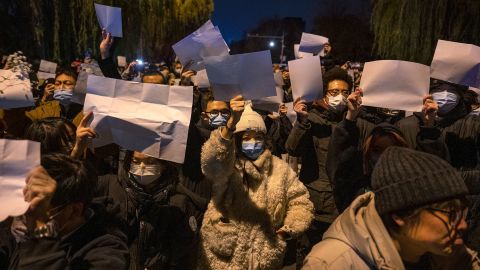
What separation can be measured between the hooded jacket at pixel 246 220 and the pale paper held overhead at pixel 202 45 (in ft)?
3.19

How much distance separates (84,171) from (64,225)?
25 centimetres

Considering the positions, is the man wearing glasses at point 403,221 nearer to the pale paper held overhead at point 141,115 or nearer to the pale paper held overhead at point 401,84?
the pale paper held overhead at point 141,115

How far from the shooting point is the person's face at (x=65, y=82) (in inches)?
197

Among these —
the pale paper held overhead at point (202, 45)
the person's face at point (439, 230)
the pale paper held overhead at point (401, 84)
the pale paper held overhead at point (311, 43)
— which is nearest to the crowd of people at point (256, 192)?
the person's face at point (439, 230)

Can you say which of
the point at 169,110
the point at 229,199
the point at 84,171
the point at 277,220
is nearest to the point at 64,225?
the point at 84,171

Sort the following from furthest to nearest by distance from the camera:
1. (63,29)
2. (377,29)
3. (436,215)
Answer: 1. (377,29)
2. (63,29)
3. (436,215)

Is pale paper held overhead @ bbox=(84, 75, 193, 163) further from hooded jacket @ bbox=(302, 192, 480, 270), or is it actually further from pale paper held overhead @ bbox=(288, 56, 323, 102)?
pale paper held overhead @ bbox=(288, 56, 323, 102)

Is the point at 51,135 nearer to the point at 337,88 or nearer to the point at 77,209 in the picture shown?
the point at 77,209

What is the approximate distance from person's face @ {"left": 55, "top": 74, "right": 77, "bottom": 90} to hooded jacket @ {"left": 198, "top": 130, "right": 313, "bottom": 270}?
100 inches

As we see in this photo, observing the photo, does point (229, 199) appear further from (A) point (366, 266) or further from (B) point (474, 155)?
(B) point (474, 155)

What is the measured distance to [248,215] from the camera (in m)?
3.24

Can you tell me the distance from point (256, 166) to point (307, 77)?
42.1 inches

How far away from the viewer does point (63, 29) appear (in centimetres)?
1202

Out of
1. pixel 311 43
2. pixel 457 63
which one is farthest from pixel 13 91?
pixel 311 43
